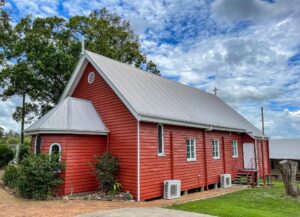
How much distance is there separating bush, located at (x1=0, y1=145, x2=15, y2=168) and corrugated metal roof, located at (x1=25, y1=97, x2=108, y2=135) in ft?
48.2

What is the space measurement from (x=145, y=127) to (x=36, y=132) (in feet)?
15.7

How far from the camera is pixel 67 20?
26516 millimetres

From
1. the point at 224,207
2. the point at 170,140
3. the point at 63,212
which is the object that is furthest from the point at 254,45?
the point at 63,212

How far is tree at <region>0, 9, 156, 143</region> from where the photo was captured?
23.9 m

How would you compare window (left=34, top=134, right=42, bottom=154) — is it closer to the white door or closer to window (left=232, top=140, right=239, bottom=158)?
window (left=232, top=140, right=239, bottom=158)

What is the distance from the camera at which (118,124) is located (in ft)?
43.6

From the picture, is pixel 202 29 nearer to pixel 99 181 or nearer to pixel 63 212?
pixel 99 181

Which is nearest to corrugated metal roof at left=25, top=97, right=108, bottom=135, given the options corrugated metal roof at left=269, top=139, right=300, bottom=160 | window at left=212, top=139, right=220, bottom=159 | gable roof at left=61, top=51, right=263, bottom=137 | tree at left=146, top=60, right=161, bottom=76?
gable roof at left=61, top=51, right=263, bottom=137

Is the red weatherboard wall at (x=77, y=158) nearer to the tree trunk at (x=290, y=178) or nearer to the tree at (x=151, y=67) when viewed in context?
the tree trunk at (x=290, y=178)

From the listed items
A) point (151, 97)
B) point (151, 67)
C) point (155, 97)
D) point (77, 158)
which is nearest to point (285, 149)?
point (151, 67)

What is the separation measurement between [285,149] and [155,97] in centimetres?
2704

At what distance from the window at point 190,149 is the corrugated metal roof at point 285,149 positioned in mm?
22722

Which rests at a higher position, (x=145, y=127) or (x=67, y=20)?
(x=67, y=20)

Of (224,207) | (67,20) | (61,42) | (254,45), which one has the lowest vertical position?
(224,207)
